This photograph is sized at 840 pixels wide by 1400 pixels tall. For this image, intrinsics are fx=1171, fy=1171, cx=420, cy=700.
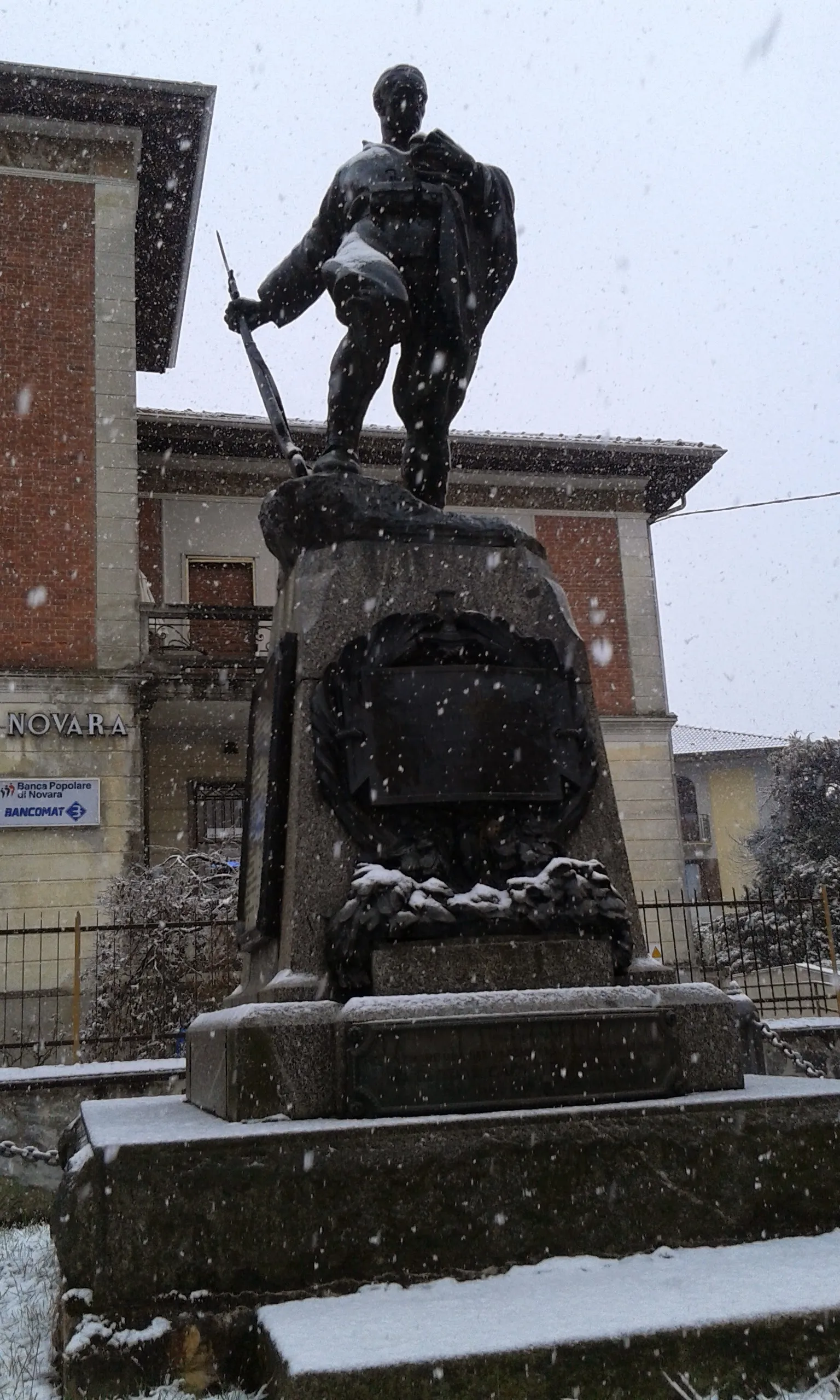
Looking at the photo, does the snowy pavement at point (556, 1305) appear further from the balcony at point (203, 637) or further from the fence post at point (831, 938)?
the balcony at point (203, 637)

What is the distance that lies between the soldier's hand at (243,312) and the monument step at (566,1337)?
12.8ft

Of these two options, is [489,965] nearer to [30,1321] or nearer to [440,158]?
[30,1321]

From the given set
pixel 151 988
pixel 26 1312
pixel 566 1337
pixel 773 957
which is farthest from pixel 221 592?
pixel 566 1337

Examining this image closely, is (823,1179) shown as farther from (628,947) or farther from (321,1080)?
(321,1080)

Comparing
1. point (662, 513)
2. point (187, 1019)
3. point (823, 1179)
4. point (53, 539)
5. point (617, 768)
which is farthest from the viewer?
point (662, 513)

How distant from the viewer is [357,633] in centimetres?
409

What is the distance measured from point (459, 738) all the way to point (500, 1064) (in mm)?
1109

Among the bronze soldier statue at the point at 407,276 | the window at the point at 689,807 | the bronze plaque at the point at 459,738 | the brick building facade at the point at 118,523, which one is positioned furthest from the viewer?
the window at the point at 689,807

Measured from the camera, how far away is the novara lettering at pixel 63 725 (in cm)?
1402

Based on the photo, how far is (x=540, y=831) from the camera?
392cm

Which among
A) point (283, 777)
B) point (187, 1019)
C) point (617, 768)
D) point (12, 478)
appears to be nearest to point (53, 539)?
point (12, 478)

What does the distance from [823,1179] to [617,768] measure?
16.6 meters

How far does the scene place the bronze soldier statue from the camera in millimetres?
4527

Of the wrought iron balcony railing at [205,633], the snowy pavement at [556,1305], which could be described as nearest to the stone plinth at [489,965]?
the snowy pavement at [556,1305]
